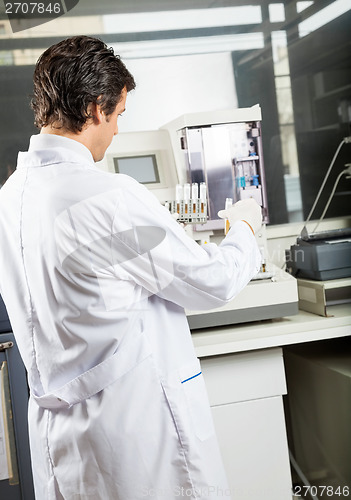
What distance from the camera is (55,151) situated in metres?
1.25

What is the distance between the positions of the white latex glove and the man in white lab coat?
6.5 inches

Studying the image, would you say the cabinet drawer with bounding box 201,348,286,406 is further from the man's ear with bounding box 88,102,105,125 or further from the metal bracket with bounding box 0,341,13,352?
the man's ear with bounding box 88,102,105,125

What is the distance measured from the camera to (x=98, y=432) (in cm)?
124

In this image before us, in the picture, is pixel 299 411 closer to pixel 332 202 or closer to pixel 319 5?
pixel 332 202

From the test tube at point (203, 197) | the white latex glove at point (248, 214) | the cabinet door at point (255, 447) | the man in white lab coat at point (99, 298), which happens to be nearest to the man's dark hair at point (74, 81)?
the man in white lab coat at point (99, 298)

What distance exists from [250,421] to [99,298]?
3.04 feet

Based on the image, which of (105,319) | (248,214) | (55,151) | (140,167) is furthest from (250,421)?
(55,151)

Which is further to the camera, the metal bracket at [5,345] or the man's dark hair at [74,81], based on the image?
the metal bracket at [5,345]

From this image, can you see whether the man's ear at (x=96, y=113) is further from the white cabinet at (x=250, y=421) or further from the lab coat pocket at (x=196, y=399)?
the white cabinet at (x=250, y=421)

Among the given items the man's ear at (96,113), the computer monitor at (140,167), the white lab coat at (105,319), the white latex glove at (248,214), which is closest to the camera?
the white lab coat at (105,319)

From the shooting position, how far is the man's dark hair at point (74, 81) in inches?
49.3

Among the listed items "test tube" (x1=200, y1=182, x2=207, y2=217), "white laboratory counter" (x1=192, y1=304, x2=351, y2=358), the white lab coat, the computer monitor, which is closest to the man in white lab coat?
the white lab coat

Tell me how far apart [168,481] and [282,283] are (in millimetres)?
835

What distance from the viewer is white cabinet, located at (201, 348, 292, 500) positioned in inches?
74.6
